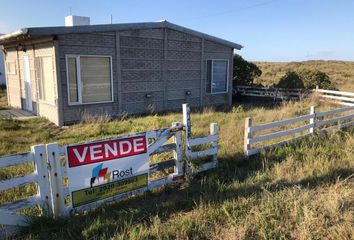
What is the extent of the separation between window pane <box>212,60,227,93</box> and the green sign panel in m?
12.5

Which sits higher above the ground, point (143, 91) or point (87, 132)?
point (143, 91)

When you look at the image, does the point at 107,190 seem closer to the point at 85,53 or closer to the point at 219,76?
the point at 85,53

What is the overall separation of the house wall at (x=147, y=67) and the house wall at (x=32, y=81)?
586 millimetres

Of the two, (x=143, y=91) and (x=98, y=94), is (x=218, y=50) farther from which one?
Answer: (x=98, y=94)

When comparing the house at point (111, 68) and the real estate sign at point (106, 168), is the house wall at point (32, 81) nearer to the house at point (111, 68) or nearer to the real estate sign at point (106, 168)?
the house at point (111, 68)

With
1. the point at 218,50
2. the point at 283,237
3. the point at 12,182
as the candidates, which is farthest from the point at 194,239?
the point at 218,50

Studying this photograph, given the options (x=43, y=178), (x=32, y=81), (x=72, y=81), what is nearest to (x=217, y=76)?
(x=72, y=81)

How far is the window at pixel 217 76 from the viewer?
16891 millimetres

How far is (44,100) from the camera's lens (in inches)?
500

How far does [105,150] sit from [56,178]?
0.78 meters

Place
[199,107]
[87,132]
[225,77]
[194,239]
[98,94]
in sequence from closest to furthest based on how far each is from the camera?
[194,239], [87,132], [98,94], [199,107], [225,77]

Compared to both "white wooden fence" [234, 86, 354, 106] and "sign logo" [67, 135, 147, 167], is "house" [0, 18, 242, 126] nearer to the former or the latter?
"white wooden fence" [234, 86, 354, 106]

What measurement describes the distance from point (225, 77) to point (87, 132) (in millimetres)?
9768

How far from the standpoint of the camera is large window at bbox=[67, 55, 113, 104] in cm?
1170
